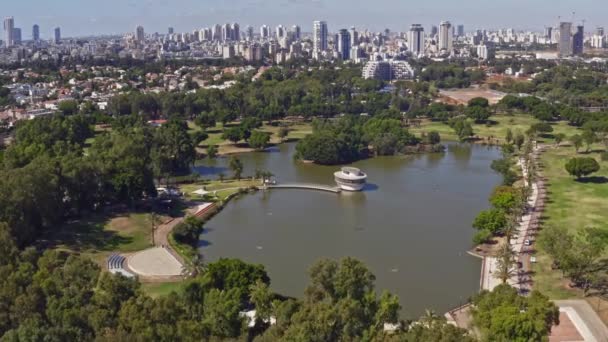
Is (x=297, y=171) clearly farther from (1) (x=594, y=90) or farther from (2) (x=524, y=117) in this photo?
(1) (x=594, y=90)

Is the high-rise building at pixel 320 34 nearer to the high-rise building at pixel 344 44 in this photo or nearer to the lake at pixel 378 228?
the high-rise building at pixel 344 44

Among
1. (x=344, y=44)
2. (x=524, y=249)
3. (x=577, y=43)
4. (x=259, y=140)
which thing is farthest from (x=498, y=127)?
(x=577, y=43)

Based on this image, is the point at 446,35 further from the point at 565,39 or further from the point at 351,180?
the point at 351,180

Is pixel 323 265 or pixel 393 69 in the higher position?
pixel 393 69

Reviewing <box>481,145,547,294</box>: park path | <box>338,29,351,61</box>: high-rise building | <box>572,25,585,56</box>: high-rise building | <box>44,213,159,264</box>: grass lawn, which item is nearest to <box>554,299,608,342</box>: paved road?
<box>481,145,547,294</box>: park path

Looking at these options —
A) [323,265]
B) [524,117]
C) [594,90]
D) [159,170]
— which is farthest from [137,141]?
[594,90]

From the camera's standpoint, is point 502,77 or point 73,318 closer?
point 73,318
